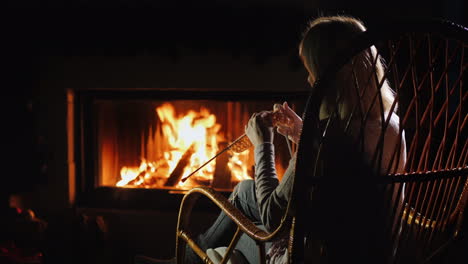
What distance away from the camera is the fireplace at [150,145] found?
2518mm

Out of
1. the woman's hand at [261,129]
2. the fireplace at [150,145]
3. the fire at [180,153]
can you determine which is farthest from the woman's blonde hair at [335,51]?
the fire at [180,153]

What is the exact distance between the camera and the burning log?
258cm

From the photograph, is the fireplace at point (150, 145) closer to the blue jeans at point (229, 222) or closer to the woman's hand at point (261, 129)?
the blue jeans at point (229, 222)

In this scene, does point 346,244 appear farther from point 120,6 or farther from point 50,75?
point 50,75

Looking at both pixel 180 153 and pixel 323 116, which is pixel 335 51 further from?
pixel 180 153

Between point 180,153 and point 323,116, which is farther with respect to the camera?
point 180,153

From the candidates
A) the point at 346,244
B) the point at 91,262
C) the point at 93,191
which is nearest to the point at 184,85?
the point at 93,191

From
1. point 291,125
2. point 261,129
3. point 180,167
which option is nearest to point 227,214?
point 261,129

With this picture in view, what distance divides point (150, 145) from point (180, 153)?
0.18 m

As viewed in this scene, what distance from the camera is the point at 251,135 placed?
128 cm

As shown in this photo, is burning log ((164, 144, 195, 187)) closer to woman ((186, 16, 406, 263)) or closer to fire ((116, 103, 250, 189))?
fire ((116, 103, 250, 189))

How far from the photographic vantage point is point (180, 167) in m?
2.58

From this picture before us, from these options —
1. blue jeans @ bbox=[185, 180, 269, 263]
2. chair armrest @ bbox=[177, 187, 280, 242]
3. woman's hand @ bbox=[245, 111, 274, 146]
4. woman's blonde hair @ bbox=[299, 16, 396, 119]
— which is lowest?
blue jeans @ bbox=[185, 180, 269, 263]

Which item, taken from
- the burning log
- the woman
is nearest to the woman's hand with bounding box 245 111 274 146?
the woman
